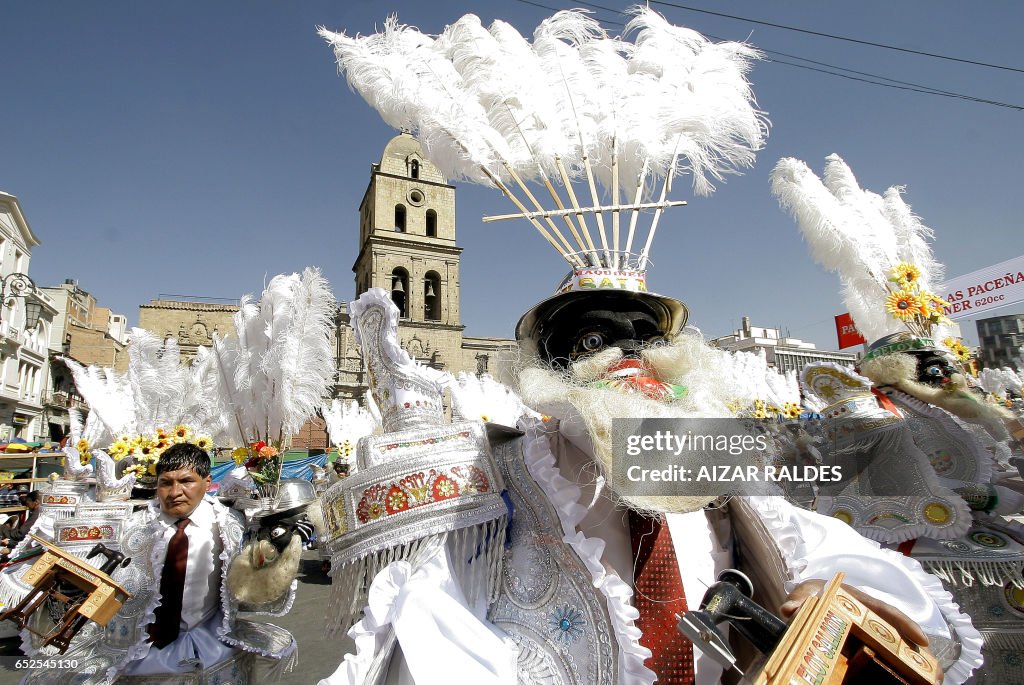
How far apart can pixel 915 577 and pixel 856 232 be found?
3.60 meters

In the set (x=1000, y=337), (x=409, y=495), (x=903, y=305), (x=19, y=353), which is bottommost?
(x=409, y=495)

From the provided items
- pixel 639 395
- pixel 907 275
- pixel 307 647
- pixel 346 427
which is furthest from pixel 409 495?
pixel 346 427

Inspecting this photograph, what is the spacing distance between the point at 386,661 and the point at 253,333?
3705mm

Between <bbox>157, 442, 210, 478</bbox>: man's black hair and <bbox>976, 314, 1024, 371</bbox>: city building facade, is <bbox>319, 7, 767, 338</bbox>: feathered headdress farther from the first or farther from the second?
<bbox>976, 314, 1024, 371</bbox>: city building facade

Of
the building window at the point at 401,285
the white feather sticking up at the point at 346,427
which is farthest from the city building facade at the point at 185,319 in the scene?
the white feather sticking up at the point at 346,427

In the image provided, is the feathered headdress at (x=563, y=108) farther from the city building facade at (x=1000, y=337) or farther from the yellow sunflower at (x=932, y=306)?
the city building facade at (x=1000, y=337)

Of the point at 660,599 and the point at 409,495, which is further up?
the point at 409,495

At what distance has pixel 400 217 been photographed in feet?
124

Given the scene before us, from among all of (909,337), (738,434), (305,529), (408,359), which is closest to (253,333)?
(305,529)

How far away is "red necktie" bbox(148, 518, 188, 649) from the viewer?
252cm

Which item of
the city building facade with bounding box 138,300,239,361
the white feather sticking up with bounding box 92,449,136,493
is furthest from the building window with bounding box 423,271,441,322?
the white feather sticking up with bounding box 92,449,136,493

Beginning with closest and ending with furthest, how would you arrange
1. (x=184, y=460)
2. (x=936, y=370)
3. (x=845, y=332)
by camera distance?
1. (x=184, y=460)
2. (x=936, y=370)
3. (x=845, y=332)

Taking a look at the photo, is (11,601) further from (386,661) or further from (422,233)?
(422,233)

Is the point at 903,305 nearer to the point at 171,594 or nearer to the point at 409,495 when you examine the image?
the point at 409,495
